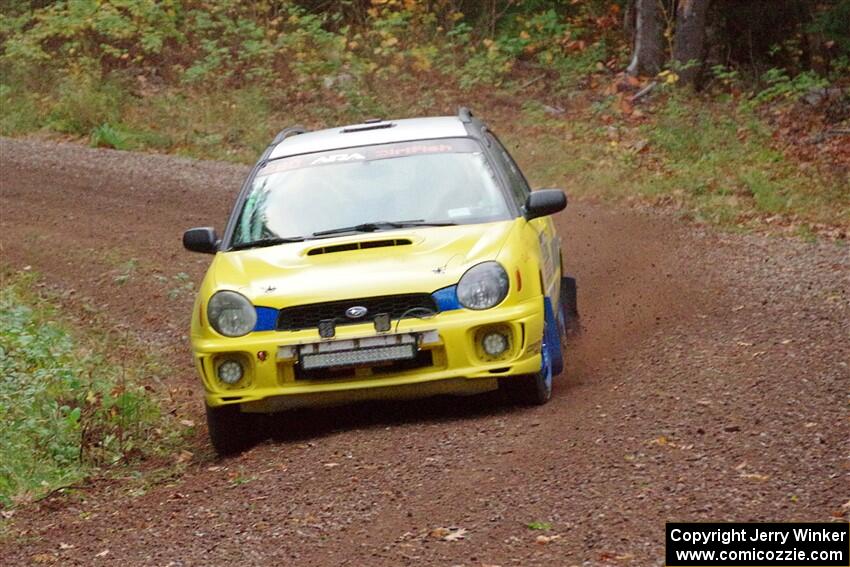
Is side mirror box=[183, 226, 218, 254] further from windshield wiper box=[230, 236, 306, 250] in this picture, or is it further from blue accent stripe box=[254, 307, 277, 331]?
blue accent stripe box=[254, 307, 277, 331]

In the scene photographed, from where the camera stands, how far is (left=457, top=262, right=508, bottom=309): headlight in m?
7.34

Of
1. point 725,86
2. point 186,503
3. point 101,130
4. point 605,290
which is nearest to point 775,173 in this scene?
point 725,86

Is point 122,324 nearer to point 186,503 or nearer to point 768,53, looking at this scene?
point 186,503

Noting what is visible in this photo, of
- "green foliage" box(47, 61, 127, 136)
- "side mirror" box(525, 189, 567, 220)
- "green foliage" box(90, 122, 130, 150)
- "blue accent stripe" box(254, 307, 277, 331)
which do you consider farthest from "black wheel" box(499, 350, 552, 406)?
"green foliage" box(47, 61, 127, 136)

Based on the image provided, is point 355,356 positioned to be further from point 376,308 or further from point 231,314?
point 231,314

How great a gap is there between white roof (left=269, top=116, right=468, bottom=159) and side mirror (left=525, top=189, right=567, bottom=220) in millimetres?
861

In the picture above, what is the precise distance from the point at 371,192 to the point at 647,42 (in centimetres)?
1383

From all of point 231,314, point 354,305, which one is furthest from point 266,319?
point 354,305

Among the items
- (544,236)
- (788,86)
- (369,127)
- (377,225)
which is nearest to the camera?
(377,225)

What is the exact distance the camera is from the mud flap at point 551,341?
7805 mm

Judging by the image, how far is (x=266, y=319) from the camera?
7363 millimetres

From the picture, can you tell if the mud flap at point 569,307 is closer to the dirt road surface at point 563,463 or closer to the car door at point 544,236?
the dirt road surface at point 563,463

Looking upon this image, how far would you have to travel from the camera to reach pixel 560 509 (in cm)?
564

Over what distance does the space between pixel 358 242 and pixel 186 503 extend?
1984mm
